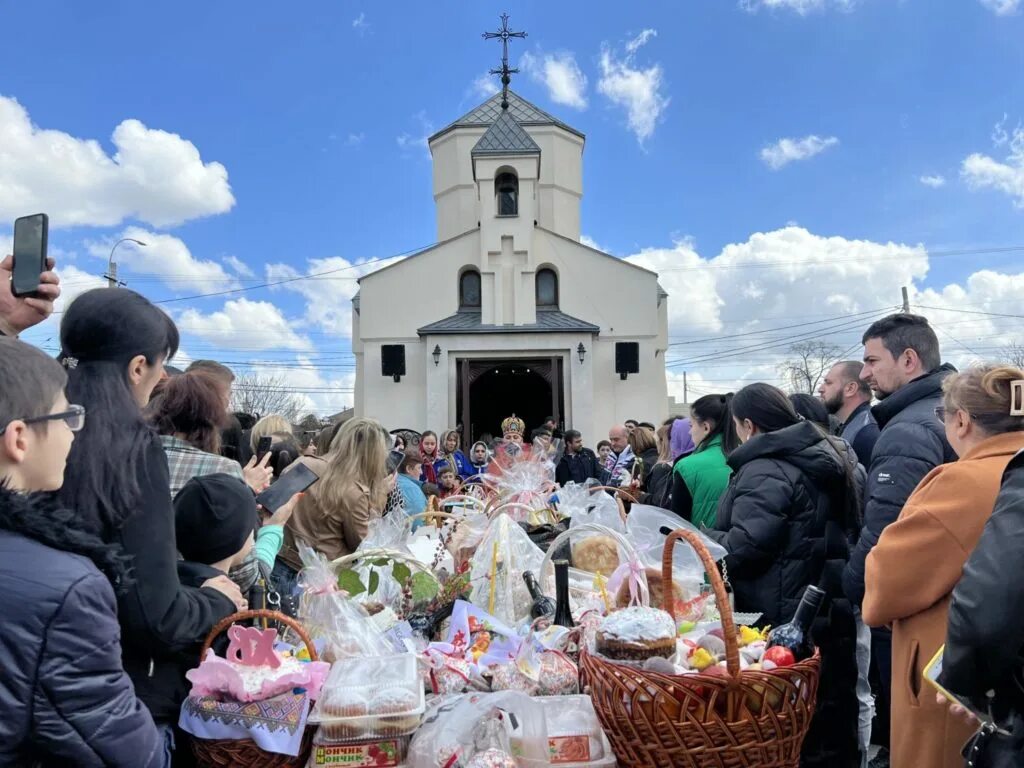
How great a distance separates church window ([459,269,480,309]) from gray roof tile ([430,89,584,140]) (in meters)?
7.17

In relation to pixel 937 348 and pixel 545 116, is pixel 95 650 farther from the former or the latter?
pixel 545 116

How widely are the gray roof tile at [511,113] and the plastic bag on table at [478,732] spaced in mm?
25497

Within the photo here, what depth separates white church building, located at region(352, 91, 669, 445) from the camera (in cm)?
2000

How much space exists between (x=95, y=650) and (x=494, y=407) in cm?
2584

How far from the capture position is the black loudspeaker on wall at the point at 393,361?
20250mm

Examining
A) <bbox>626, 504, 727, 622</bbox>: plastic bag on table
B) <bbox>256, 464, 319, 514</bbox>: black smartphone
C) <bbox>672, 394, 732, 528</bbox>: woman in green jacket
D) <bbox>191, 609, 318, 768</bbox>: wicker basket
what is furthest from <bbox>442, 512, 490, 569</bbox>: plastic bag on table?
<bbox>191, 609, 318, 768</bbox>: wicker basket

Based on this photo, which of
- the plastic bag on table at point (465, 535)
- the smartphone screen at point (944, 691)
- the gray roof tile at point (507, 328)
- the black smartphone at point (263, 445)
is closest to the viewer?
the smartphone screen at point (944, 691)

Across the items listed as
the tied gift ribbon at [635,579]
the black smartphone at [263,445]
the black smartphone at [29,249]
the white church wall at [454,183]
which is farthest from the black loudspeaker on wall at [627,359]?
the black smartphone at [29,249]

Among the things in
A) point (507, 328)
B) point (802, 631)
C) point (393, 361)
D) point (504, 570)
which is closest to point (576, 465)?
point (504, 570)

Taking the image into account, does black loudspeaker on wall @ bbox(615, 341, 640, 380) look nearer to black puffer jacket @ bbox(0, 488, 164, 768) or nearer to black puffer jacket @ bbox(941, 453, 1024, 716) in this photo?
black puffer jacket @ bbox(941, 453, 1024, 716)

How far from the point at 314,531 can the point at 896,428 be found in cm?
315

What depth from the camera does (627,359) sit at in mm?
20297

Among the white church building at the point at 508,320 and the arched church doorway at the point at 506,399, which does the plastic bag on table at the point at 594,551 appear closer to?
the white church building at the point at 508,320

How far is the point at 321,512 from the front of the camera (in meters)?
4.02
